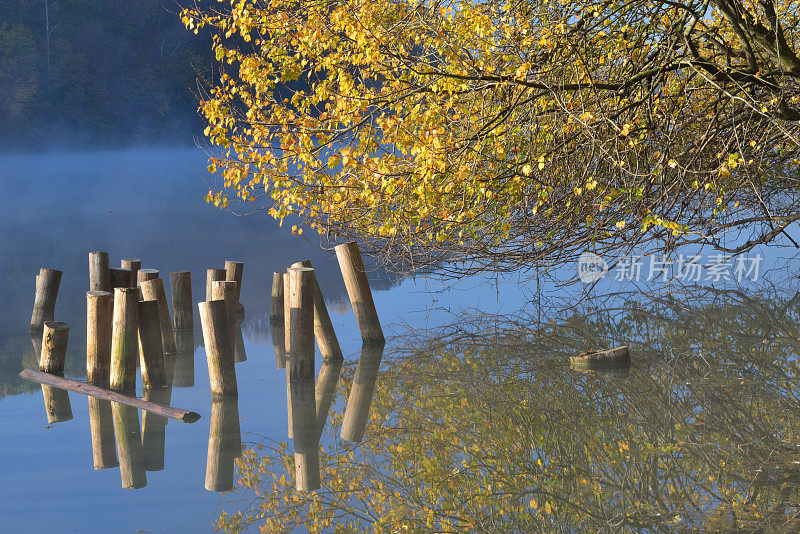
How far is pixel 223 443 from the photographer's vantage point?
266 inches

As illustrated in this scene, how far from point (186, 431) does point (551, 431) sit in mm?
3155

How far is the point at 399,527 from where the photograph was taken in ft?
17.2

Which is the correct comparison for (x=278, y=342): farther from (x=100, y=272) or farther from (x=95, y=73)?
(x=95, y=73)

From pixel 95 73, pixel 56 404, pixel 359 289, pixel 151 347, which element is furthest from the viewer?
pixel 95 73

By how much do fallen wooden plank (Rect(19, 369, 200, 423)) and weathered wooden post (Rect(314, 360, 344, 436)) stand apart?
1.13m

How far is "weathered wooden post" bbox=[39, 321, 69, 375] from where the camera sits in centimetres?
866

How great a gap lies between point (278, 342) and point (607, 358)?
4231mm

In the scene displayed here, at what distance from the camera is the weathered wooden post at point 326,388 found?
7.51m

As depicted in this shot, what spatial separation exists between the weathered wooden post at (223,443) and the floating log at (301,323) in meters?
0.81

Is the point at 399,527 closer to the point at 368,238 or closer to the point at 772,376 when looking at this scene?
the point at 772,376

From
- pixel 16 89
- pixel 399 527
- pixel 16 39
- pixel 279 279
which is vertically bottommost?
pixel 399 527

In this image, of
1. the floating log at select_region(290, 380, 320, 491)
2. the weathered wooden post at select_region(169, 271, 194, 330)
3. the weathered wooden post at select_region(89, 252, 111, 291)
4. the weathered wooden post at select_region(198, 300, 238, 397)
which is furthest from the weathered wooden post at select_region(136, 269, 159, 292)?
the floating log at select_region(290, 380, 320, 491)

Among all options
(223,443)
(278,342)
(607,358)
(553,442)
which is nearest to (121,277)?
(278,342)

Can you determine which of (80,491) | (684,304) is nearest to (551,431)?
(80,491)
